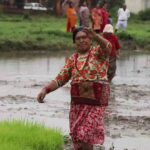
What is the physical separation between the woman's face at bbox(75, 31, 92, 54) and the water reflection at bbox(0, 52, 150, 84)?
9.29m

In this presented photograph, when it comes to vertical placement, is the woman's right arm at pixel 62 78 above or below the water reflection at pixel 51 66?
above

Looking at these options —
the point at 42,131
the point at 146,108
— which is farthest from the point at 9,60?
the point at 42,131

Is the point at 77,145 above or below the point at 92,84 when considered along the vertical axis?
below

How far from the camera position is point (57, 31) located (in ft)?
92.9

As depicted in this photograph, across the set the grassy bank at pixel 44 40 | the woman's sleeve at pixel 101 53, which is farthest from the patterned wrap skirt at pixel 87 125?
the grassy bank at pixel 44 40

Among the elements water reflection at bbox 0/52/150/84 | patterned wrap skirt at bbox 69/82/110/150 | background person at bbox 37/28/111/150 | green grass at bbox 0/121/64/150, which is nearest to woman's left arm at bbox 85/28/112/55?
background person at bbox 37/28/111/150

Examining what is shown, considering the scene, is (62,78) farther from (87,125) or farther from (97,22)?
(97,22)

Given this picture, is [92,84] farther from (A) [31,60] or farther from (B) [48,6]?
(B) [48,6]

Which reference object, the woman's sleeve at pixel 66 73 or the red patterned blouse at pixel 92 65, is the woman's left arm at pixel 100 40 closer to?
the red patterned blouse at pixel 92 65

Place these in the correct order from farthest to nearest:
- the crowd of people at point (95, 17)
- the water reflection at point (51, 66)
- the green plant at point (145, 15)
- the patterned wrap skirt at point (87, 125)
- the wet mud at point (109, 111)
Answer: the green plant at point (145, 15) → the crowd of people at point (95, 17) → the water reflection at point (51, 66) → the wet mud at point (109, 111) → the patterned wrap skirt at point (87, 125)

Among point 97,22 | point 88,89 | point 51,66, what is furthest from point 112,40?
point 97,22

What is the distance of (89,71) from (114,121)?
3862 mm

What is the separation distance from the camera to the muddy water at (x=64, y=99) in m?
10.1

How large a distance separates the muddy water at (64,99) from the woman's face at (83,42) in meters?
2.13
